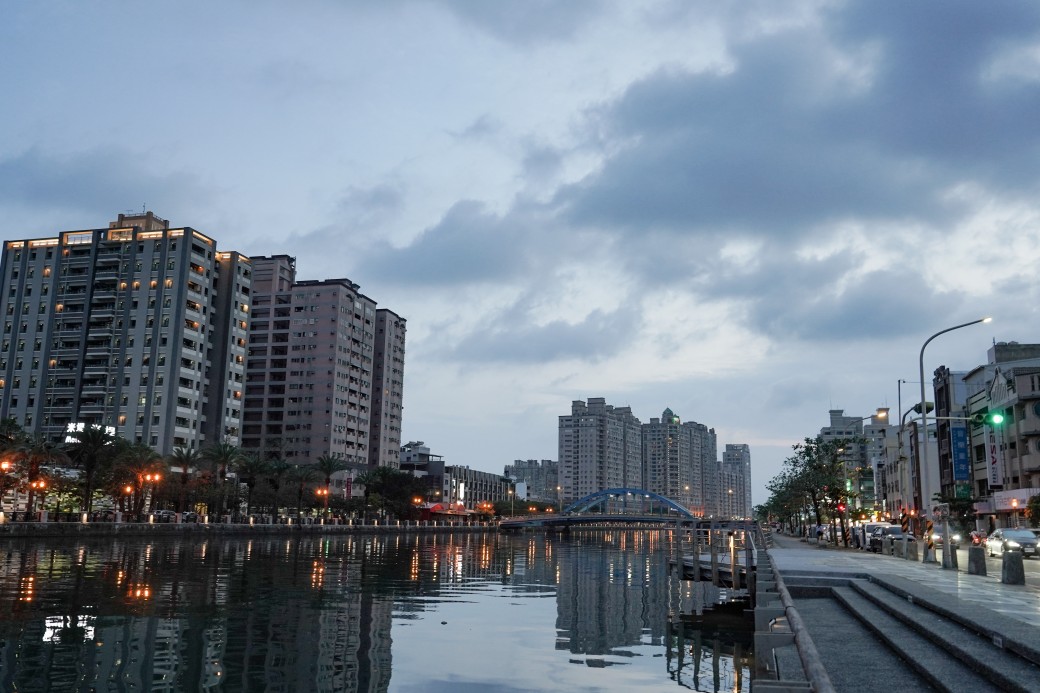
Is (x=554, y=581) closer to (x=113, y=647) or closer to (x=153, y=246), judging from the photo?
(x=113, y=647)

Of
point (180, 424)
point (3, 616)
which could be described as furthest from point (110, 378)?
point (3, 616)

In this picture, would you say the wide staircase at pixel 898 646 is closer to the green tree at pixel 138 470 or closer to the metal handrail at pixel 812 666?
the metal handrail at pixel 812 666

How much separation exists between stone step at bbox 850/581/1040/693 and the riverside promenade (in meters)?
0.01

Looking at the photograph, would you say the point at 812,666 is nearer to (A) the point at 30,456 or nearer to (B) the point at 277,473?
(A) the point at 30,456

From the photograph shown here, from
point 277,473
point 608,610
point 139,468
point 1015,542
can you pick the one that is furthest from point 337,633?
point 277,473

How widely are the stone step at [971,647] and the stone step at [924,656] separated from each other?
110 mm

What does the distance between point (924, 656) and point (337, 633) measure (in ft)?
61.6

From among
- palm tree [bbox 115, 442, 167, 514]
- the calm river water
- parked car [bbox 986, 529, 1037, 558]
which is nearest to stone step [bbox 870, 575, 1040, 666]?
the calm river water

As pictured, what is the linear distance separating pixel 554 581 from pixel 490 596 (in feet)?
40.6

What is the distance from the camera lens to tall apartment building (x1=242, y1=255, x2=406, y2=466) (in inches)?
7151

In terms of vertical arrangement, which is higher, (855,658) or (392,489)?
(392,489)

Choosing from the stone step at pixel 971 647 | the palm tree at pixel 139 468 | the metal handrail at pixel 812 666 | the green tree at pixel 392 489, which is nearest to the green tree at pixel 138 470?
the palm tree at pixel 139 468

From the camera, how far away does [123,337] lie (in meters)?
143

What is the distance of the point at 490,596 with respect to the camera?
140 feet
